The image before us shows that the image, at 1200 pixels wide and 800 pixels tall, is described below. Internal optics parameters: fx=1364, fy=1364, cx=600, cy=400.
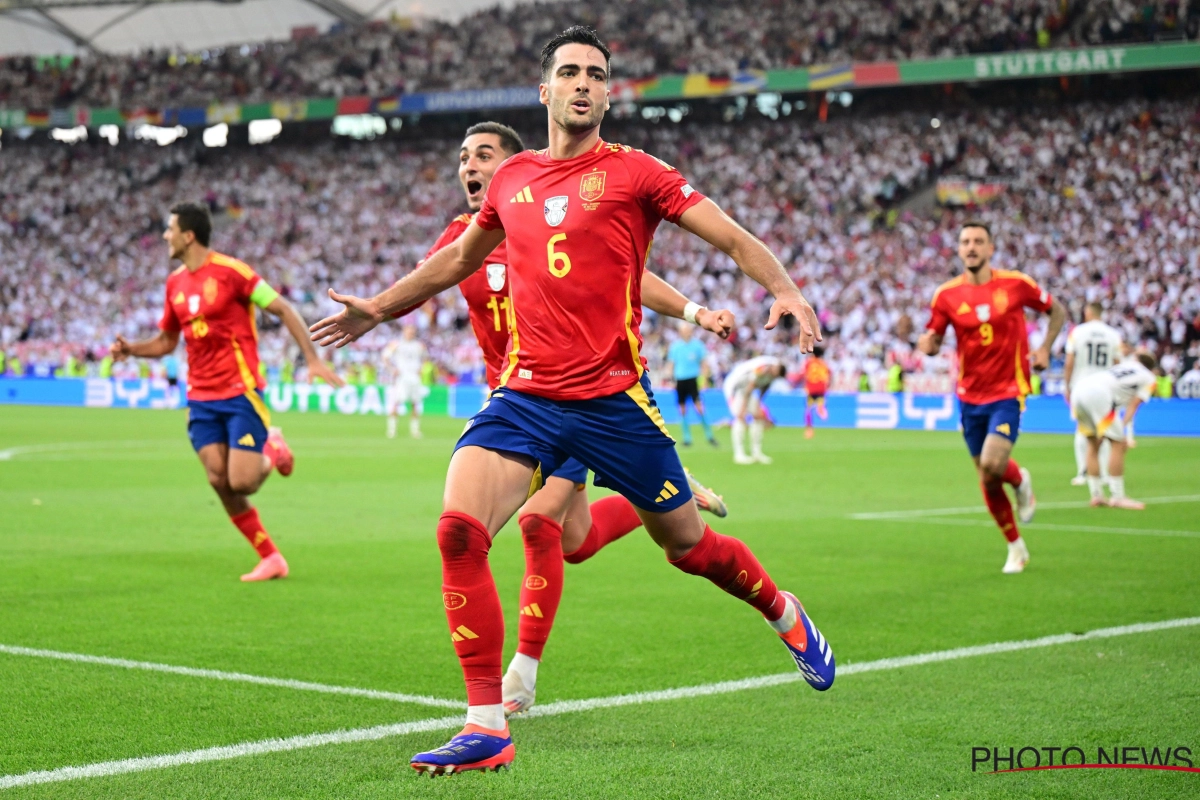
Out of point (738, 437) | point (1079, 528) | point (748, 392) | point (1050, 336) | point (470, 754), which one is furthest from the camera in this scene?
point (738, 437)

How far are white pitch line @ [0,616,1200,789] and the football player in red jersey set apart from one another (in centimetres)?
57

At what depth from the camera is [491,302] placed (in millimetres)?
6137

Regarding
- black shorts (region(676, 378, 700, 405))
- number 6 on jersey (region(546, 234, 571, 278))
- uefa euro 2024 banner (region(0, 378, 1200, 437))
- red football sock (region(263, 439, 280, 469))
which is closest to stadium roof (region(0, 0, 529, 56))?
uefa euro 2024 banner (region(0, 378, 1200, 437))

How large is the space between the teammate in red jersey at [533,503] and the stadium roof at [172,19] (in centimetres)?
4519

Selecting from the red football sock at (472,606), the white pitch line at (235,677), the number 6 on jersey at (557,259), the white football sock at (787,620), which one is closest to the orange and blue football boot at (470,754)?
the red football sock at (472,606)

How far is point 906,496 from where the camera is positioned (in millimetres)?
15406

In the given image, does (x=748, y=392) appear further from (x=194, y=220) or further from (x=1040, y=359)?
(x=194, y=220)

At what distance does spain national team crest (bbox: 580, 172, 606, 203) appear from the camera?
4715 millimetres

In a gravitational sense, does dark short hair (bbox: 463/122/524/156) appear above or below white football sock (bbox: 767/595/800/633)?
above

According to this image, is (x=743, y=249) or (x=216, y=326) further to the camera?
(x=216, y=326)

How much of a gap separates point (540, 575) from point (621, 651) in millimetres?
1216

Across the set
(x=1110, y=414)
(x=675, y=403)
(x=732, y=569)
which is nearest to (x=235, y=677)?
(x=732, y=569)

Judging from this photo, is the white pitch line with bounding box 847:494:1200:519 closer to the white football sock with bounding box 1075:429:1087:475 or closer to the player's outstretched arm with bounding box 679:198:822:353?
the white football sock with bounding box 1075:429:1087:475

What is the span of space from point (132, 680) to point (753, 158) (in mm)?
39057
